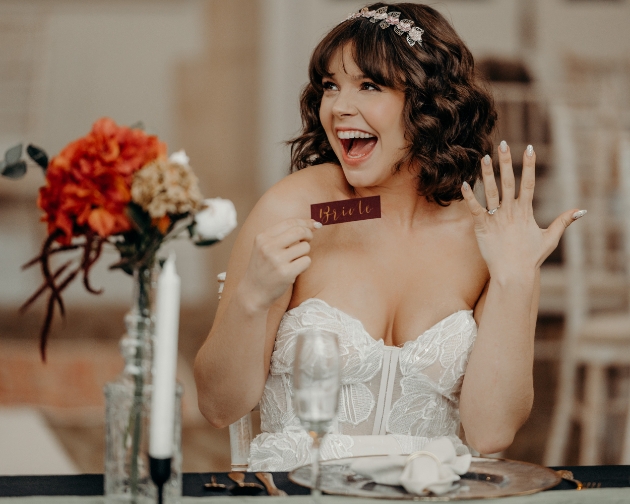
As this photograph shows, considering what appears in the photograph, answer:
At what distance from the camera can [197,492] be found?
3.76 ft

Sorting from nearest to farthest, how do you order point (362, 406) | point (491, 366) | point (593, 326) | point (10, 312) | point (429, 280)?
A: point (491, 366), point (362, 406), point (429, 280), point (593, 326), point (10, 312)

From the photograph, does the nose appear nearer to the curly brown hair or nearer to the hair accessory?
the curly brown hair

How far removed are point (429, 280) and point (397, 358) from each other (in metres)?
0.21

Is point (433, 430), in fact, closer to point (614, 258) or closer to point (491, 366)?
point (491, 366)

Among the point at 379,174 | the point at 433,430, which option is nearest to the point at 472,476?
the point at 433,430

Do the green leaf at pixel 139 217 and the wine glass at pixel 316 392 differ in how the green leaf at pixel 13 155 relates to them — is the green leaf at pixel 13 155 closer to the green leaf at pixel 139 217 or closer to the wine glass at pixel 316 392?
the green leaf at pixel 139 217

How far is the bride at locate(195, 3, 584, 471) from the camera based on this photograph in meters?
1.58

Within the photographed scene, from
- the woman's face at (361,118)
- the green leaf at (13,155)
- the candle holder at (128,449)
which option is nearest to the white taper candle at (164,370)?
the candle holder at (128,449)

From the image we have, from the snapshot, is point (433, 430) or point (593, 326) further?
point (593, 326)

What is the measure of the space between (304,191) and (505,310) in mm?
482

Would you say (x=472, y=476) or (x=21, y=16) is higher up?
(x=21, y=16)

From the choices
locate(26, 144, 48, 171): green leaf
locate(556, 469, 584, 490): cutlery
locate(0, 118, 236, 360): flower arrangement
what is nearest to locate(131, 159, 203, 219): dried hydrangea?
Result: locate(0, 118, 236, 360): flower arrangement

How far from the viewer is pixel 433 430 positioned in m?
1.79

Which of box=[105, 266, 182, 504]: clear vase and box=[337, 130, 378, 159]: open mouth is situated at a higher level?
box=[337, 130, 378, 159]: open mouth
